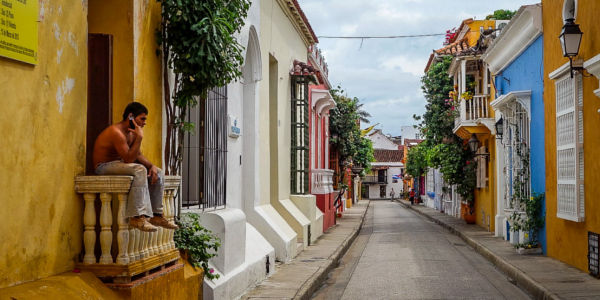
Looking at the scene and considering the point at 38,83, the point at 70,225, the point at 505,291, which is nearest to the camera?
the point at 38,83

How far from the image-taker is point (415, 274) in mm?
12680

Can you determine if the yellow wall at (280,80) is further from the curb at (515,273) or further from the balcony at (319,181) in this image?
the curb at (515,273)

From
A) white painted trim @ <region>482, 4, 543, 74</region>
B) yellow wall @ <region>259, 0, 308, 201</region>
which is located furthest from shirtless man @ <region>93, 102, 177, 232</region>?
white painted trim @ <region>482, 4, 543, 74</region>

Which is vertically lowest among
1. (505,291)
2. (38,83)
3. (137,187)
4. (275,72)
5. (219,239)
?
(505,291)

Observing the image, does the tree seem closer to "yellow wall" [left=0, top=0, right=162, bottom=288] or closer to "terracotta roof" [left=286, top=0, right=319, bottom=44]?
"terracotta roof" [left=286, top=0, right=319, bottom=44]

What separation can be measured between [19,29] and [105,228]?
68.9 inches

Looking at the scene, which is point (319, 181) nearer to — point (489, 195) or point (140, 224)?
point (489, 195)

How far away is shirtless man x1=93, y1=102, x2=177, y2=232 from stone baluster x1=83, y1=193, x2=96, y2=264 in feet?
0.91

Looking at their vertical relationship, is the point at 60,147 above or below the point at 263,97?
below

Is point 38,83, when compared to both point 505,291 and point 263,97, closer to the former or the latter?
point 505,291

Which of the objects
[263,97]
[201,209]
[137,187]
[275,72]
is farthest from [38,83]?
[275,72]

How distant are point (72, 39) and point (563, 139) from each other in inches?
391

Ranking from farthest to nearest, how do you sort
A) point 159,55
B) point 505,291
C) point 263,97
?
point 263,97 → point 505,291 → point 159,55

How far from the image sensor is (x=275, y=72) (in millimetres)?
16219
